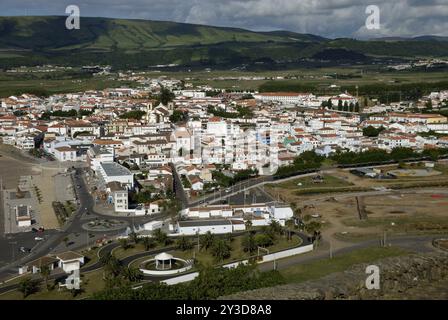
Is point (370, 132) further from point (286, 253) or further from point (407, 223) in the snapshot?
point (286, 253)

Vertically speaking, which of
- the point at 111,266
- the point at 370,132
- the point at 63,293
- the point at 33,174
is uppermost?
the point at 370,132

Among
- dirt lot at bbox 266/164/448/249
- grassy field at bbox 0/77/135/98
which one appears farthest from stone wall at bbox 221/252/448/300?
grassy field at bbox 0/77/135/98

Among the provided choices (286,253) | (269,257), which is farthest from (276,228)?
(269,257)

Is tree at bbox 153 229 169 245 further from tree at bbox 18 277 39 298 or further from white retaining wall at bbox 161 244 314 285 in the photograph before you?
tree at bbox 18 277 39 298

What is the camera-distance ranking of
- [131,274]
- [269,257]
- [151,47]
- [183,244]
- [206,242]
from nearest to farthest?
1. [131,274]
2. [269,257]
3. [183,244]
4. [206,242]
5. [151,47]

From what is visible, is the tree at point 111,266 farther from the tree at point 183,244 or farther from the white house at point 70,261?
the tree at point 183,244

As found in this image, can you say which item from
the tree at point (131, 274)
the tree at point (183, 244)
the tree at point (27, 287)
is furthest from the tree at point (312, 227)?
the tree at point (27, 287)
